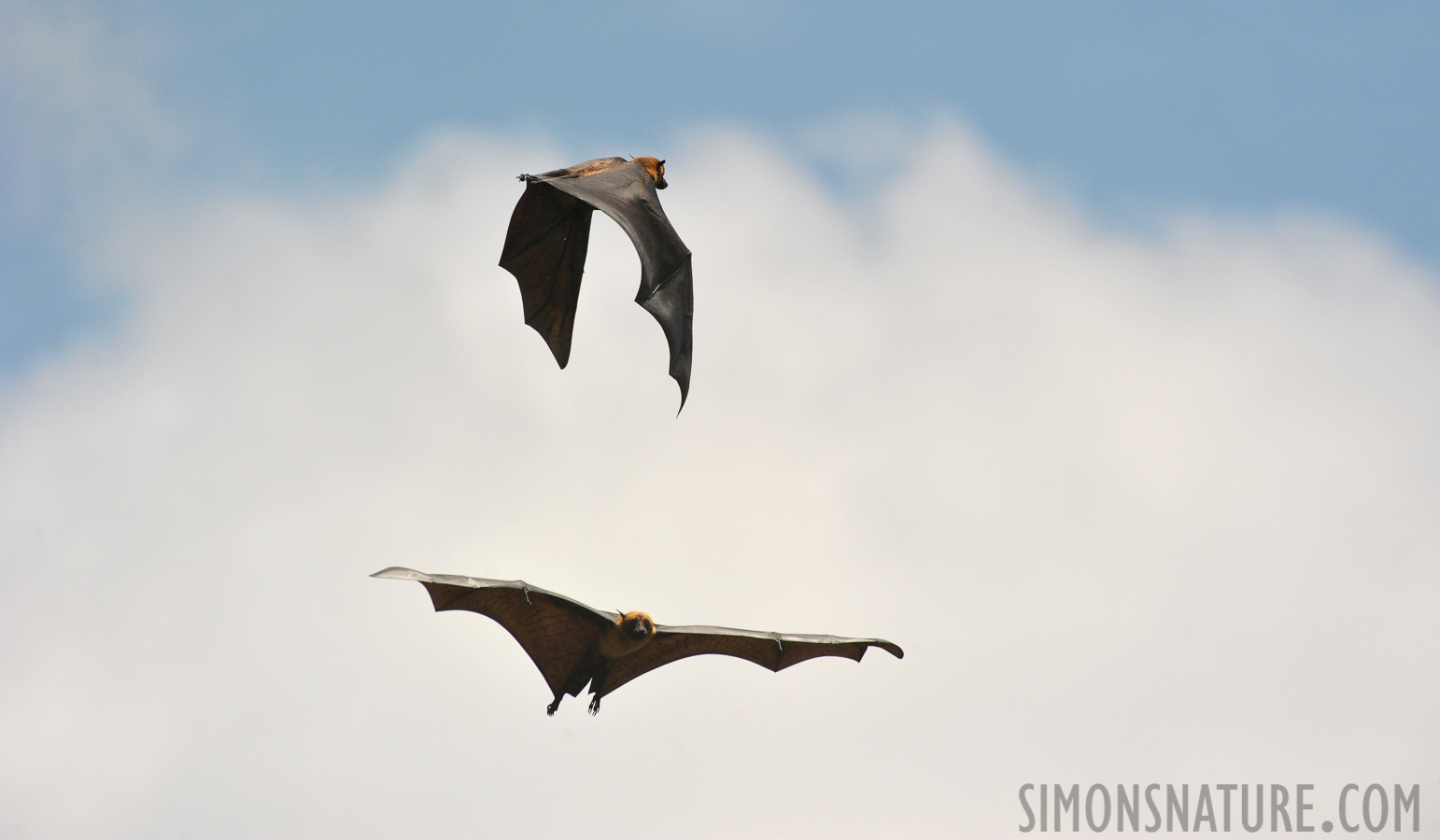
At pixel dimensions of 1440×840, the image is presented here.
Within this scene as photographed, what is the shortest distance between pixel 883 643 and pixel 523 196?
24.0ft

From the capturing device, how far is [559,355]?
78.9 ft

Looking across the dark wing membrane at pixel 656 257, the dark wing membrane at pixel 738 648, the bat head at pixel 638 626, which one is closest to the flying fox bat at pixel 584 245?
the dark wing membrane at pixel 656 257

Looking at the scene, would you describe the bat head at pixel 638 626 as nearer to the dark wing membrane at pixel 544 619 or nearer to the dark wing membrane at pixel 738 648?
the dark wing membrane at pixel 544 619

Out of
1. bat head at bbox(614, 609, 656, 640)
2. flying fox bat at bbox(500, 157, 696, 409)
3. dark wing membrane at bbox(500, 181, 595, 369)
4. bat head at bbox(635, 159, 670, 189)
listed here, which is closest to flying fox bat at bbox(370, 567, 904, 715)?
bat head at bbox(614, 609, 656, 640)

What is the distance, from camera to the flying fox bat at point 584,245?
Result: 19984 mm

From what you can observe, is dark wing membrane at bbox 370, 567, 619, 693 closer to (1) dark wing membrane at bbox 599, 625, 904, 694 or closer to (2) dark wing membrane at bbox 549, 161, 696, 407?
(1) dark wing membrane at bbox 599, 625, 904, 694

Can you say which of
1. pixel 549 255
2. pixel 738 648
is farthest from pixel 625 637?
pixel 549 255

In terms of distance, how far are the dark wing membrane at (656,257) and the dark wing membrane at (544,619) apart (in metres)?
3.11

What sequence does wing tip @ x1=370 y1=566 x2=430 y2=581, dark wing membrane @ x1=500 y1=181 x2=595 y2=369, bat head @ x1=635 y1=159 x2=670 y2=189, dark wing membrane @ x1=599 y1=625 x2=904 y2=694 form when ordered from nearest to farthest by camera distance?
1. wing tip @ x1=370 y1=566 x2=430 y2=581
2. dark wing membrane @ x1=599 y1=625 x2=904 y2=694
3. bat head @ x1=635 y1=159 x2=670 y2=189
4. dark wing membrane @ x1=500 y1=181 x2=595 y2=369

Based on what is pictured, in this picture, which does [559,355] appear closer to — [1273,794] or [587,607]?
[587,607]

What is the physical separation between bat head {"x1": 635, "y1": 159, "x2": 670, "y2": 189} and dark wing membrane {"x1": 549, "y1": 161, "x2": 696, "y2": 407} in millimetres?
1060

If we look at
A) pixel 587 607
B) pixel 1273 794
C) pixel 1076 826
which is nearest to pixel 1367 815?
pixel 1273 794

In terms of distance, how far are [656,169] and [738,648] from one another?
618cm

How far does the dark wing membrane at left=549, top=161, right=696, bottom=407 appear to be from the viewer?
19.8 meters
